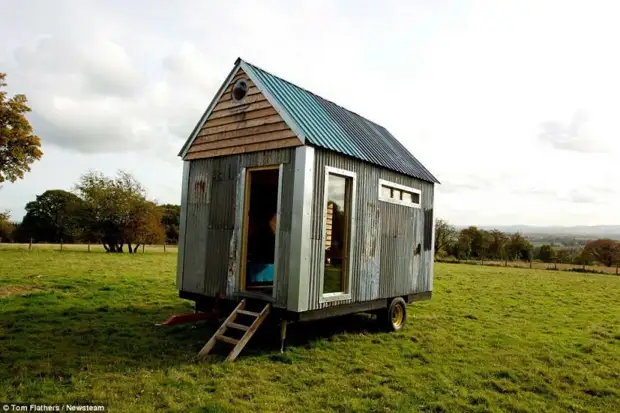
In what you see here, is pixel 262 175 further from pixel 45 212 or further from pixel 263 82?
pixel 45 212

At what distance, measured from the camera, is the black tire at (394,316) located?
10430 millimetres

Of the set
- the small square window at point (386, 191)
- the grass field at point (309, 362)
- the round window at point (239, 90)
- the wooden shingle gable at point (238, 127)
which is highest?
the round window at point (239, 90)

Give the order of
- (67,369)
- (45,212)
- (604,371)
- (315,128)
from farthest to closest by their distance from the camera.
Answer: (45,212), (315,128), (604,371), (67,369)

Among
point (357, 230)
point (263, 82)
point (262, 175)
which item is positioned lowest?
point (357, 230)

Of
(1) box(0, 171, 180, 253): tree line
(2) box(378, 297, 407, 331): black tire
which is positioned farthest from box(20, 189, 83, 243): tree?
(2) box(378, 297, 407, 331): black tire

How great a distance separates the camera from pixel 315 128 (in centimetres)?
876

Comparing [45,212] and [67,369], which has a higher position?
[45,212]

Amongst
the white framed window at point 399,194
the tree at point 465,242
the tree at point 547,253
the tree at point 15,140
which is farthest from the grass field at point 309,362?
the tree at point 547,253

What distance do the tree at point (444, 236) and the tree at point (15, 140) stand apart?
150ft

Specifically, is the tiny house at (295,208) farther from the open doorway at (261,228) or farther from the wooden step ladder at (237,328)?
the wooden step ladder at (237,328)

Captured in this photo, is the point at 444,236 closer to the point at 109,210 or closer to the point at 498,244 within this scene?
the point at 498,244

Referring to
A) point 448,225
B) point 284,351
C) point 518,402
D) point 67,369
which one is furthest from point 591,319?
point 448,225

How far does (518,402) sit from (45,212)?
199 ft

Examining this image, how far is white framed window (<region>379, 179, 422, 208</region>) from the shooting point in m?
10.2
